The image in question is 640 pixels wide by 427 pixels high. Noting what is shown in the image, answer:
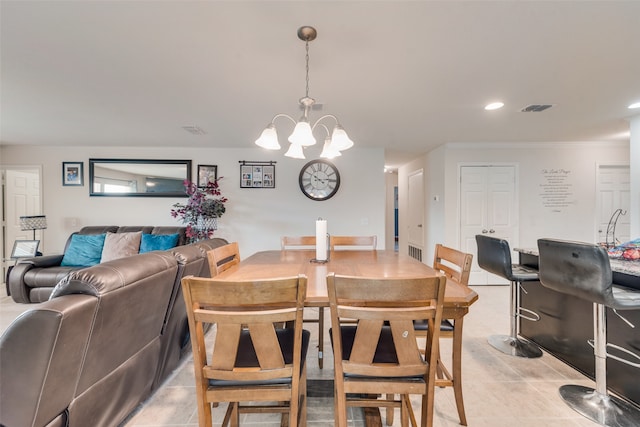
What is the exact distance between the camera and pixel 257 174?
4.43 meters

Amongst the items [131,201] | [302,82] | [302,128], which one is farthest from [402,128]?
[131,201]

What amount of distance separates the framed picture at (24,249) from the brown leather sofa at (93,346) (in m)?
3.45

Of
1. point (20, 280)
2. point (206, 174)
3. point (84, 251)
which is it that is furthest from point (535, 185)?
point (20, 280)

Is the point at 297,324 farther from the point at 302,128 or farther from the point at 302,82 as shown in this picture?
the point at 302,82

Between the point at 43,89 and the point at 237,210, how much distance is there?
2.58 m

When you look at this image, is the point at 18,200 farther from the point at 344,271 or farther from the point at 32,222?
the point at 344,271

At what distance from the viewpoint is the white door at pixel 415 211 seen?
528 centimetres

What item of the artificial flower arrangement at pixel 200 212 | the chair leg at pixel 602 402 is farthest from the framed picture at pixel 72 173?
the chair leg at pixel 602 402

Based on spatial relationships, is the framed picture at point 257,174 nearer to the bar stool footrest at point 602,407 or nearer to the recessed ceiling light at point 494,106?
the recessed ceiling light at point 494,106

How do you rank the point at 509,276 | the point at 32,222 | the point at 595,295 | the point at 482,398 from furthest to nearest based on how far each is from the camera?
the point at 32,222 → the point at 509,276 → the point at 482,398 → the point at 595,295

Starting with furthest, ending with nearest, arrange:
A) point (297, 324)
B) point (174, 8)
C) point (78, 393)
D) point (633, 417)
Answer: point (633, 417), point (174, 8), point (78, 393), point (297, 324)

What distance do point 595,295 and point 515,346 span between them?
3.76 feet

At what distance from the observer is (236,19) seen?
1.49m

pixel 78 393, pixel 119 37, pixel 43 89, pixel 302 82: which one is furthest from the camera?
pixel 43 89
